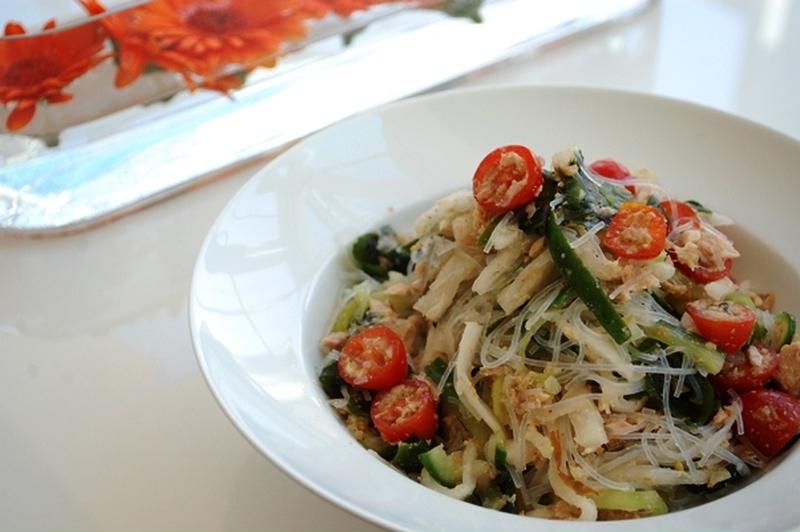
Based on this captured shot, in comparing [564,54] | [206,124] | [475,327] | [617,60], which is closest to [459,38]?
[564,54]

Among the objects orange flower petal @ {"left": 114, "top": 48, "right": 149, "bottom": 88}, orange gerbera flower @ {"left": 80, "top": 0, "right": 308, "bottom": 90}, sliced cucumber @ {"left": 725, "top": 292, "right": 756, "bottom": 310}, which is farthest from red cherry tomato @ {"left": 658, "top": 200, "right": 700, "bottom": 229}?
orange flower petal @ {"left": 114, "top": 48, "right": 149, "bottom": 88}

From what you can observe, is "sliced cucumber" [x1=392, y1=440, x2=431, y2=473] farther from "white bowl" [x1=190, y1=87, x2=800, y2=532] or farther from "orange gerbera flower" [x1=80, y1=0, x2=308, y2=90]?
"orange gerbera flower" [x1=80, y1=0, x2=308, y2=90]

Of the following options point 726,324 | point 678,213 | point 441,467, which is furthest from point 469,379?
point 678,213

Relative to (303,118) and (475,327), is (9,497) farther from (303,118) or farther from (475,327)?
(303,118)

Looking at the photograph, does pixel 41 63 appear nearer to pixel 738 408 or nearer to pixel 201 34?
pixel 201 34

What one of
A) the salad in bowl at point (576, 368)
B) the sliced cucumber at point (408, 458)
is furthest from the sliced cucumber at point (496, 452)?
the sliced cucumber at point (408, 458)

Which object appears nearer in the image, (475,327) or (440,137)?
(475,327)
